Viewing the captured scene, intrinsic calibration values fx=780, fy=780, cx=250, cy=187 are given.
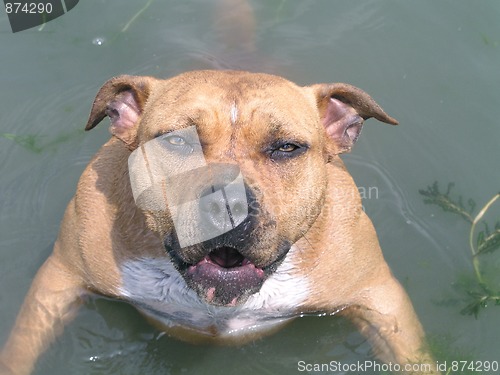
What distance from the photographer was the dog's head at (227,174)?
4336 mm

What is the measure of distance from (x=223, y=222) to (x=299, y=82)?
422 centimetres

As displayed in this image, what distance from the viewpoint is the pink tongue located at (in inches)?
180

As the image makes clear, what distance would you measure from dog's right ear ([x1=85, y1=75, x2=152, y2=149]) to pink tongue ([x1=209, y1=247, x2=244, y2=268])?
43.5 inches

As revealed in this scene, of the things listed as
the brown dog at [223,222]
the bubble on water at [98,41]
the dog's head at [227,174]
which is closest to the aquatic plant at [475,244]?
the brown dog at [223,222]

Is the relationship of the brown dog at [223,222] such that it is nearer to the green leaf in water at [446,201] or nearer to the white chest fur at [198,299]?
the white chest fur at [198,299]

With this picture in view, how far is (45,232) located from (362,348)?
9.51 feet

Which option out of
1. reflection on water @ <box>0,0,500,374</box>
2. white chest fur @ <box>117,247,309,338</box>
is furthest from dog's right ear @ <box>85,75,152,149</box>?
reflection on water @ <box>0,0,500,374</box>

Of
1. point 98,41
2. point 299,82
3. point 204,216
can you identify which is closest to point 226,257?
point 204,216

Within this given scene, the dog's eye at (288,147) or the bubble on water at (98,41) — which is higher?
the dog's eye at (288,147)

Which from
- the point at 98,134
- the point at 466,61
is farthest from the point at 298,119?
the point at 466,61

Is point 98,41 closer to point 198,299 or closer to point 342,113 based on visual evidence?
point 342,113

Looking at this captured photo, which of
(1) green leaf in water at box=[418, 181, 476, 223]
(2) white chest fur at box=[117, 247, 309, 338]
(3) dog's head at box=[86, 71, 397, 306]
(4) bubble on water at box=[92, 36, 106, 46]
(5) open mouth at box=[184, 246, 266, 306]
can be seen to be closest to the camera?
(3) dog's head at box=[86, 71, 397, 306]

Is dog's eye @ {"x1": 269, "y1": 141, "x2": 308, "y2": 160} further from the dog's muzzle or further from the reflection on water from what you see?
the reflection on water

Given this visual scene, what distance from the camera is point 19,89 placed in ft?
26.2
